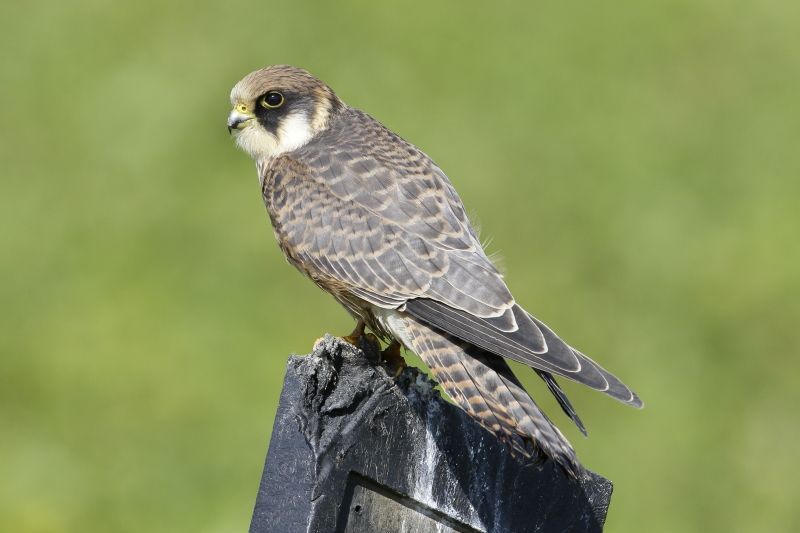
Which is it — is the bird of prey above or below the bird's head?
below

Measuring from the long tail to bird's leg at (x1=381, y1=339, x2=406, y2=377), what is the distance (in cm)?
5

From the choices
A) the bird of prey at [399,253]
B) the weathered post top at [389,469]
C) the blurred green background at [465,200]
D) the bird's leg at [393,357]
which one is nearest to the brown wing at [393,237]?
the bird of prey at [399,253]

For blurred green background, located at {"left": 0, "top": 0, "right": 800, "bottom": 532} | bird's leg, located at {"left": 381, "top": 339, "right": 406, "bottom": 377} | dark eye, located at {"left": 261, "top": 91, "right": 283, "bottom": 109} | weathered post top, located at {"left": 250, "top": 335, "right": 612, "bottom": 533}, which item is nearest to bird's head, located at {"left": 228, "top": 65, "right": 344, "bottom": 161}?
dark eye, located at {"left": 261, "top": 91, "right": 283, "bottom": 109}

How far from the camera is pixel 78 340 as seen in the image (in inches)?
248

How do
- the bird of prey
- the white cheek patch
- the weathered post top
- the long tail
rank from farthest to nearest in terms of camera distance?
the white cheek patch, the bird of prey, the long tail, the weathered post top

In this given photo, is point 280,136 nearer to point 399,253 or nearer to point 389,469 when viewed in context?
point 399,253

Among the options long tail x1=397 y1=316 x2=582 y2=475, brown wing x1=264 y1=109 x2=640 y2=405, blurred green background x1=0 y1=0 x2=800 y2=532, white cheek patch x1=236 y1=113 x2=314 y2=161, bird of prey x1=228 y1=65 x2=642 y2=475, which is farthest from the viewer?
blurred green background x1=0 y1=0 x2=800 y2=532

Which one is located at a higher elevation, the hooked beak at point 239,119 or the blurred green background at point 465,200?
the blurred green background at point 465,200

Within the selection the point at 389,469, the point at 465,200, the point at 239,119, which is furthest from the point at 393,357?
the point at 465,200

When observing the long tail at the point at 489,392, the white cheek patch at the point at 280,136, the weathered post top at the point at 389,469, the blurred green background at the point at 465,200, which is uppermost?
the blurred green background at the point at 465,200

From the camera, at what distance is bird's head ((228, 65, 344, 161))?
420cm

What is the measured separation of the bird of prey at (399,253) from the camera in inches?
120

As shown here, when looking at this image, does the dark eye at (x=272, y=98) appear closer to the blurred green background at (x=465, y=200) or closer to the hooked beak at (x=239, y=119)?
the hooked beak at (x=239, y=119)

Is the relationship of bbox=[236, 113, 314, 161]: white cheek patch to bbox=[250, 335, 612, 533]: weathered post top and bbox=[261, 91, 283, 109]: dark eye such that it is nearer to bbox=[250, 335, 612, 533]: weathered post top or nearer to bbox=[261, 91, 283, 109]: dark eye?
bbox=[261, 91, 283, 109]: dark eye
